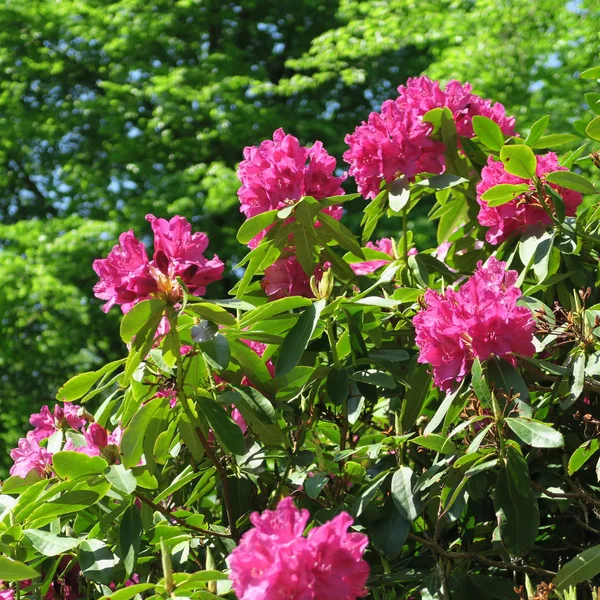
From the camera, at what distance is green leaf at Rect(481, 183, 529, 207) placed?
1.60 metres

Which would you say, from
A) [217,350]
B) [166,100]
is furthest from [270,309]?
[166,100]

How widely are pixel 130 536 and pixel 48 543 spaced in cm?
13

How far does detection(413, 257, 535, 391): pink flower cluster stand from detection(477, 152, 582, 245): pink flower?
0.37 meters

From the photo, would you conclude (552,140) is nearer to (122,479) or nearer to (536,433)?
(536,433)

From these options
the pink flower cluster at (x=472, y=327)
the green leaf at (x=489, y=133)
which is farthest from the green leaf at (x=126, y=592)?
the green leaf at (x=489, y=133)

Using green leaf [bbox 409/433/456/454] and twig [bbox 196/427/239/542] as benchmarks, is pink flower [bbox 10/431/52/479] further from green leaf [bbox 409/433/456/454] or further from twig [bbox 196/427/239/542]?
green leaf [bbox 409/433/456/454]

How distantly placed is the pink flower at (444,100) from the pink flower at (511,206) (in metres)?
0.20

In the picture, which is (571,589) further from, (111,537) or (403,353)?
(111,537)

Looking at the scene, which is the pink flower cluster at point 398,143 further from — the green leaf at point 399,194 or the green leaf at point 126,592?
the green leaf at point 126,592

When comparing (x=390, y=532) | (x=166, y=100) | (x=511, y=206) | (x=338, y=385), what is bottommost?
(x=166, y=100)

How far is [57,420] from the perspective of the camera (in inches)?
70.2

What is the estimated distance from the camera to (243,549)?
92 cm

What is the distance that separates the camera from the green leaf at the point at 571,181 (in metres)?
1.58

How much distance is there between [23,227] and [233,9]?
436 cm
